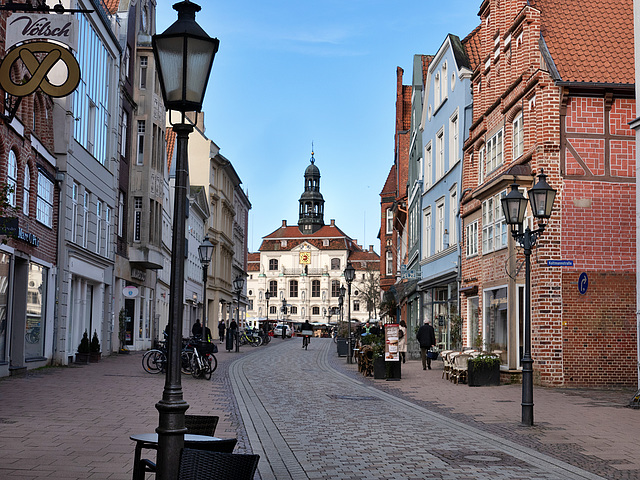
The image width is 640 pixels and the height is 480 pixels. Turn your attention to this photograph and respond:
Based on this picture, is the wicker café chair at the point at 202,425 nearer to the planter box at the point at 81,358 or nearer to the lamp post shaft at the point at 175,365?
the lamp post shaft at the point at 175,365

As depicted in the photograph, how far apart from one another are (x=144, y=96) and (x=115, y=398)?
24170 mm

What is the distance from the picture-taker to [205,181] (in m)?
67.8

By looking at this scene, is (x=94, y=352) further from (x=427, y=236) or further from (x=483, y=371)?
(x=427, y=236)

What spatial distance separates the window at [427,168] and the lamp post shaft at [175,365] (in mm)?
31360

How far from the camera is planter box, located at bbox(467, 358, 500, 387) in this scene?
2139cm

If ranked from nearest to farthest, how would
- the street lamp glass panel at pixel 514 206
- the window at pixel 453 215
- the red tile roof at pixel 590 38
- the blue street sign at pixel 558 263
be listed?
the street lamp glass panel at pixel 514 206, the blue street sign at pixel 558 263, the red tile roof at pixel 590 38, the window at pixel 453 215

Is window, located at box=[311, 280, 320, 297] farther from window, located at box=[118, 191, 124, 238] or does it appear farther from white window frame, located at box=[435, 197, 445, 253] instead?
white window frame, located at box=[435, 197, 445, 253]

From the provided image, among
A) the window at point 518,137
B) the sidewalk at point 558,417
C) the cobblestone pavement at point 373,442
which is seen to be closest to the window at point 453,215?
the window at point 518,137

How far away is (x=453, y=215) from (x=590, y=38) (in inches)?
424

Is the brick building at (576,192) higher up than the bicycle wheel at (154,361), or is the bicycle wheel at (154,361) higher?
the brick building at (576,192)

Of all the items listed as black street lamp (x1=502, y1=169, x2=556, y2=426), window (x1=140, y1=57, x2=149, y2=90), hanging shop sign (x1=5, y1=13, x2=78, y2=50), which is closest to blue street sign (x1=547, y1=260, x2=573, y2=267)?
black street lamp (x1=502, y1=169, x2=556, y2=426)

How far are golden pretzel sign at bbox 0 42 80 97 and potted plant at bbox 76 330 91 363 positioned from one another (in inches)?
585

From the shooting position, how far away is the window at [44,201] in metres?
23.1

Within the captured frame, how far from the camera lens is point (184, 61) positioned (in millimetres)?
6383
